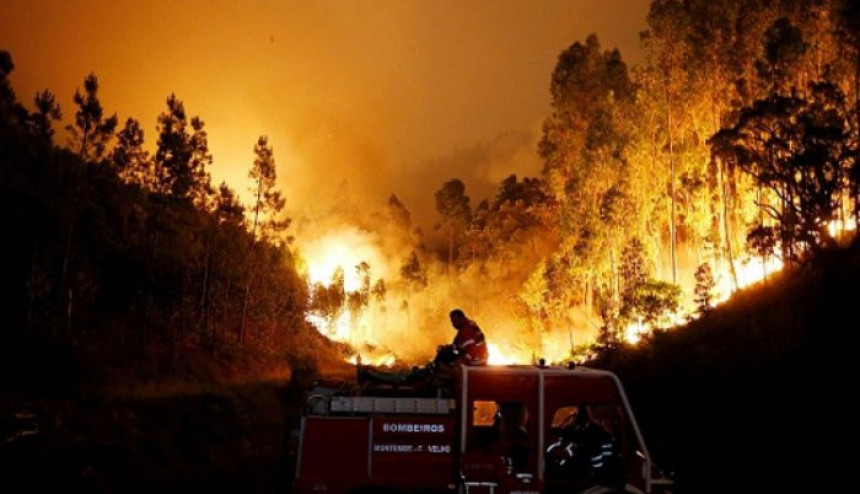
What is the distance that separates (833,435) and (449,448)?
8.58 metres

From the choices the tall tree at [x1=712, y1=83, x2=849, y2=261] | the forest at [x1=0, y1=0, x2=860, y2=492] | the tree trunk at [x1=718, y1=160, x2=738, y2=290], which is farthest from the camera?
the tree trunk at [x1=718, y1=160, x2=738, y2=290]

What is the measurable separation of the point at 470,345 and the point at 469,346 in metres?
0.03

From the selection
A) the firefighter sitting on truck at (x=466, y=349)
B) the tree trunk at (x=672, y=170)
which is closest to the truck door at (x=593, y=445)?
the firefighter sitting on truck at (x=466, y=349)

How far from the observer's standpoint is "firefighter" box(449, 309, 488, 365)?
9531 millimetres

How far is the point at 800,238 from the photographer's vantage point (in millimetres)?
22906

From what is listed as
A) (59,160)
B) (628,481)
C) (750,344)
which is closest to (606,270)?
(750,344)

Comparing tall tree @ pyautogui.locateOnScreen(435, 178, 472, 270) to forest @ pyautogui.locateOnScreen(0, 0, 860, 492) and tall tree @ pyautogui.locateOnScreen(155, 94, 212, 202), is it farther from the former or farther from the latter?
tall tree @ pyautogui.locateOnScreen(155, 94, 212, 202)

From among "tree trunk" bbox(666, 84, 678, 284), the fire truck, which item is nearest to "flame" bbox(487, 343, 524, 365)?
"tree trunk" bbox(666, 84, 678, 284)

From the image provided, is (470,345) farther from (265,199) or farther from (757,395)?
(265,199)

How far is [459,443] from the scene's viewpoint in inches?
300

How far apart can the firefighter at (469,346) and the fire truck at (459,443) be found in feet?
4.39

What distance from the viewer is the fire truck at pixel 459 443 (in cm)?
758

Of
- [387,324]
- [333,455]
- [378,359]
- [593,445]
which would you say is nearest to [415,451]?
[333,455]

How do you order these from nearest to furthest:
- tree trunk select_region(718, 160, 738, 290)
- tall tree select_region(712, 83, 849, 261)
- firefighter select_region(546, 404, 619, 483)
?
firefighter select_region(546, 404, 619, 483) → tall tree select_region(712, 83, 849, 261) → tree trunk select_region(718, 160, 738, 290)
